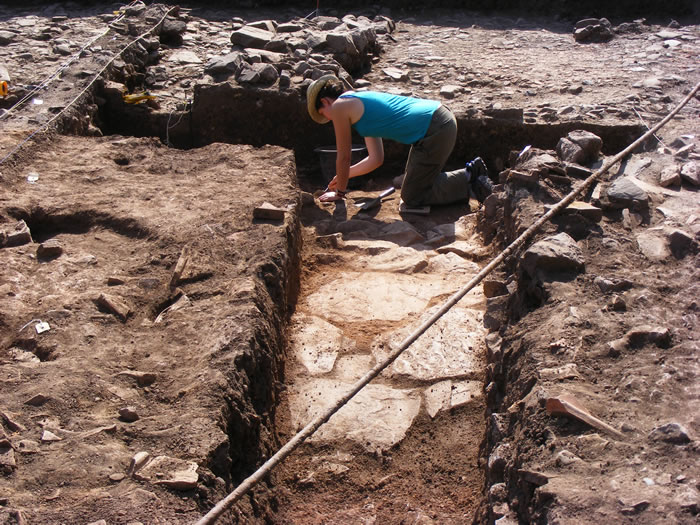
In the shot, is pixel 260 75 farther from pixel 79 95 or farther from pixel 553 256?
pixel 553 256

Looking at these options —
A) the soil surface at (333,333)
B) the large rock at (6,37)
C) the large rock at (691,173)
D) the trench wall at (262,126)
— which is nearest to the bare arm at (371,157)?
the soil surface at (333,333)

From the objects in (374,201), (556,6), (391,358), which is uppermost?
(556,6)

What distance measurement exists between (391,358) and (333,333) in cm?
122

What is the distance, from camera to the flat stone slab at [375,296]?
4320mm

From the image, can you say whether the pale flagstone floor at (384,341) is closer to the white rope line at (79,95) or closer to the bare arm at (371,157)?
the bare arm at (371,157)

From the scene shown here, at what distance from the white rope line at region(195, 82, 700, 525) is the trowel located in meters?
1.89

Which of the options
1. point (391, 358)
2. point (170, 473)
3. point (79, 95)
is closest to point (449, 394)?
point (391, 358)

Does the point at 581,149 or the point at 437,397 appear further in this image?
the point at 581,149

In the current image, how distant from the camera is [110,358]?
314 centimetres

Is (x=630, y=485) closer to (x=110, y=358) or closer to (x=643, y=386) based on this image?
(x=643, y=386)

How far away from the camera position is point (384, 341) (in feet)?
13.3

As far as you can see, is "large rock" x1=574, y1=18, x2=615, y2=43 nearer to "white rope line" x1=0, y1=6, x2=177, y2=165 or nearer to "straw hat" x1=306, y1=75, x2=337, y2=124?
"straw hat" x1=306, y1=75, x2=337, y2=124

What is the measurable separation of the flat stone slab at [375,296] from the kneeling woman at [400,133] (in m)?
1.17

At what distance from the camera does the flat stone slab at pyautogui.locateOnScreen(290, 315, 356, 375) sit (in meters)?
3.91
